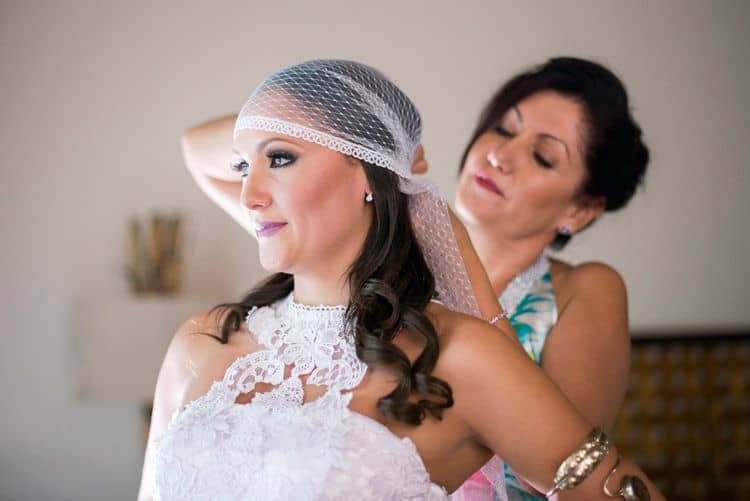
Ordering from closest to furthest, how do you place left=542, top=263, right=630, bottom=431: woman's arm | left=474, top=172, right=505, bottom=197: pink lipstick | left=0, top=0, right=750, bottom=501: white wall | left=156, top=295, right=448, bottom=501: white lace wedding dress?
left=156, top=295, right=448, bottom=501: white lace wedding dress < left=542, top=263, right=630, bottom=431: woman's arm < left=474, top=172, right=505, bottom=197: pink lipstick < left=0, top=0, right=750, bottom=501: white wall

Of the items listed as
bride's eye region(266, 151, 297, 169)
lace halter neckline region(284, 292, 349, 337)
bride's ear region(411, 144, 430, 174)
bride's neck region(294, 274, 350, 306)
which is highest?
bride's eye region(266, 151, 297, 169)

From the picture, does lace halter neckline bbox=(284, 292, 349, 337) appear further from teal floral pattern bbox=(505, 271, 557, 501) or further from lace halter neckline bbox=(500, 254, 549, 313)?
lace halter neckline bbox=(500, 254, 549, 313)

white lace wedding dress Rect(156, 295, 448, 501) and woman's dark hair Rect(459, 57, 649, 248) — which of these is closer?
white lace wedding dress Rect(156, 295, 448, 501)

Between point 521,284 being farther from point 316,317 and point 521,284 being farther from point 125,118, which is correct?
point 125,118

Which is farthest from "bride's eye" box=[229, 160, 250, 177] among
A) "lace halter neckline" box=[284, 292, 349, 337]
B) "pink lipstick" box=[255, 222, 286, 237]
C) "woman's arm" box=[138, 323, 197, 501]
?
"woman's arm" box=[138, 323, 197, 501]

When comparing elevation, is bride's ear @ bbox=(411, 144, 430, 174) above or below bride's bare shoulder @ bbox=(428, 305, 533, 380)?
above

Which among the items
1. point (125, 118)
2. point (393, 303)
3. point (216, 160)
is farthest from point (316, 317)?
point (125, 118)

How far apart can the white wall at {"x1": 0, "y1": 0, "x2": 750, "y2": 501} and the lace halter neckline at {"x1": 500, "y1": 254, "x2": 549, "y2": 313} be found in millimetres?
1820

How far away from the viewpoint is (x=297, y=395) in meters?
1.37

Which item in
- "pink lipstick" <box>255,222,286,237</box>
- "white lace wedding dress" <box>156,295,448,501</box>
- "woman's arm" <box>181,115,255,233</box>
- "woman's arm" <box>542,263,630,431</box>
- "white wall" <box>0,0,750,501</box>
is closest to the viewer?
"white lace wedding dress" <box>156,295,448,501</box>

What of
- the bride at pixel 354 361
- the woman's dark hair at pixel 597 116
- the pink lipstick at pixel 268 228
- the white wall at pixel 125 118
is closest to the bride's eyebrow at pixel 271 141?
the bride at pixel 354 361

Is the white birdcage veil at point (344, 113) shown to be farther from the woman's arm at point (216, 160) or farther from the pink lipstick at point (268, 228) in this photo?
the woman's arm at point (216, 160)

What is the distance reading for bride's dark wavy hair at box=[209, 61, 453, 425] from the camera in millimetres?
1316

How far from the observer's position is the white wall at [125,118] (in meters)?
3.68
